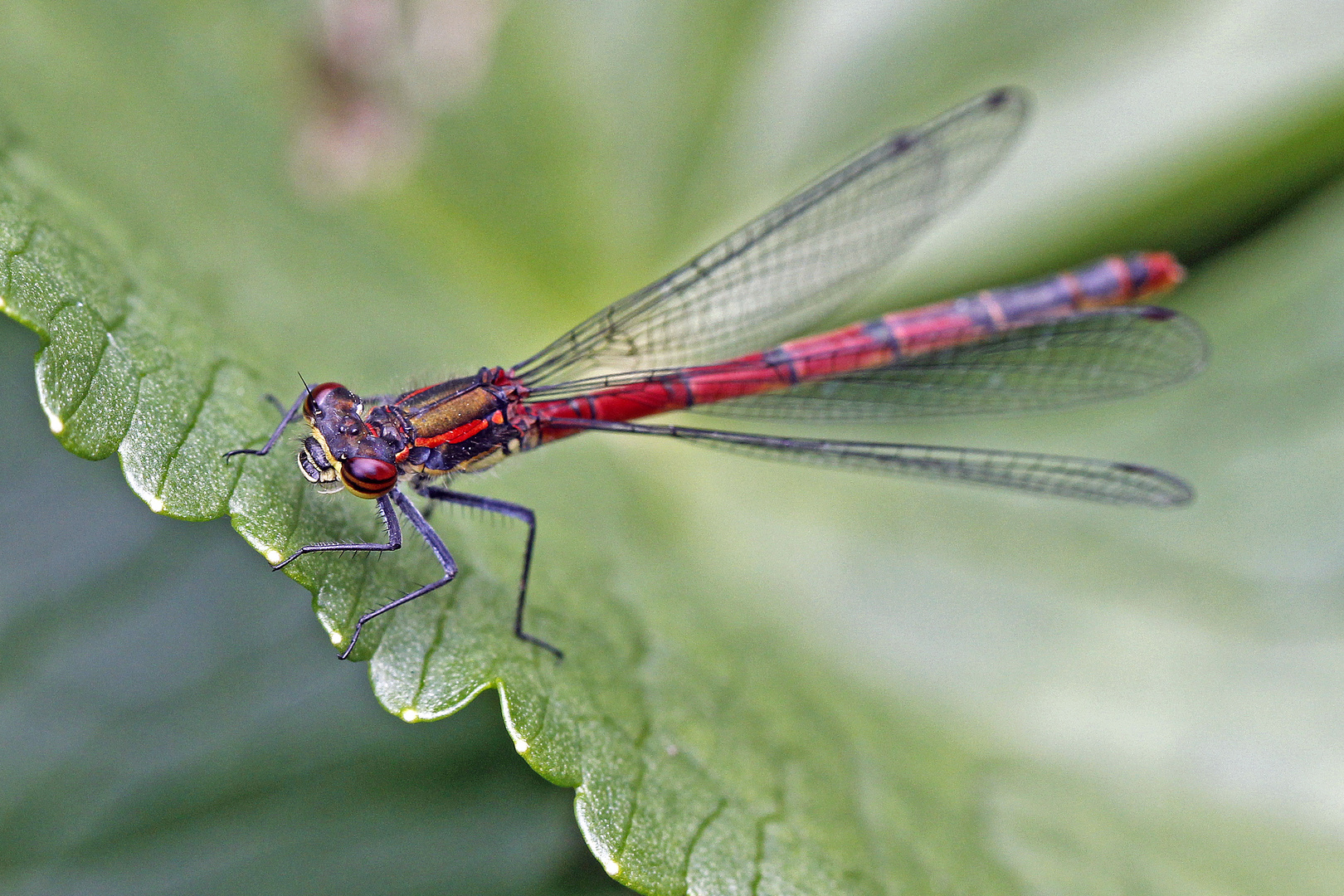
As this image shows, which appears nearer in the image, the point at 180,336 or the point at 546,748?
the point at 546,748

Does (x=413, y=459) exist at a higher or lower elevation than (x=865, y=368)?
higher

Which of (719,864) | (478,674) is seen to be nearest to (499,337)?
(478,674)

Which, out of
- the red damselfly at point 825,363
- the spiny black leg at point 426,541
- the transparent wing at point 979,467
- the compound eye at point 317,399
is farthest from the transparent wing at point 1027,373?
the compound eye at point 317,399

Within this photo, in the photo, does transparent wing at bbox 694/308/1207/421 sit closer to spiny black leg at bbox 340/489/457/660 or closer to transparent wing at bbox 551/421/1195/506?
transparent wing at bbox 551/421/1195/506

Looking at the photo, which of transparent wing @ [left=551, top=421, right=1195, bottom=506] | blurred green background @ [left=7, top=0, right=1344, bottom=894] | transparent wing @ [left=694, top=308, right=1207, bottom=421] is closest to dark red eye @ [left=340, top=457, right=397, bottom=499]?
blurred green background @ [left=7, top=0, right=1344, bottom=894]

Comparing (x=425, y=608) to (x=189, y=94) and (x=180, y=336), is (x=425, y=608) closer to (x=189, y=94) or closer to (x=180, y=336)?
(x=180, y=336)

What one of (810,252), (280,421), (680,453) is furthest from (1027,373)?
(280,421)

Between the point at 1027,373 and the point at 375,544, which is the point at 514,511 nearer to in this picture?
the point at 375,544

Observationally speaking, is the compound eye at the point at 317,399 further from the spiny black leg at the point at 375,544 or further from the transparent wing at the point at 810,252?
the transparent wing at the point at 810,252
